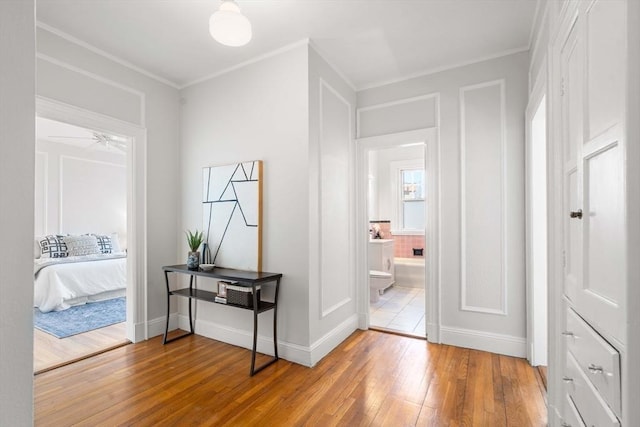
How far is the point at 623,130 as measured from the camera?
2.81ft

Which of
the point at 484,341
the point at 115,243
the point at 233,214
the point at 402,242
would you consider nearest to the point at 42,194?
the point at 115,243

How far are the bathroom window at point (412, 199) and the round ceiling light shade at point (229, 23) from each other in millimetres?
4623

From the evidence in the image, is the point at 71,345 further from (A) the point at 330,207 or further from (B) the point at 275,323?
(A) the point at 330,207

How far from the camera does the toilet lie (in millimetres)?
4591

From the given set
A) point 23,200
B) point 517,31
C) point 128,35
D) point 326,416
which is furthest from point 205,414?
point 517,31

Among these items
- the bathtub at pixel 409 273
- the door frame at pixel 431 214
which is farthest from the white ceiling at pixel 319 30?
the bathtub at pixel 409 273

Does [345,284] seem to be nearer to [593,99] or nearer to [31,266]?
[593,99]

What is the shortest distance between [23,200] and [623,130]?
4.87ft

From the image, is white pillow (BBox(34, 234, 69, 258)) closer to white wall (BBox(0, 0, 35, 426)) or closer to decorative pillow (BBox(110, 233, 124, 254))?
decorative pillow (BBox(110, 233, 124, 254))

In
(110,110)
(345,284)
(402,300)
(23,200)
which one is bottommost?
(402,300)

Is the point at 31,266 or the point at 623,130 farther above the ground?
the point at 623,130

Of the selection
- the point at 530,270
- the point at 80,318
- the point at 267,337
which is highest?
the point at 530,270

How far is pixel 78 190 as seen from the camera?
594 centimetres

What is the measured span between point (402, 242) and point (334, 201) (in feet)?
10.7
